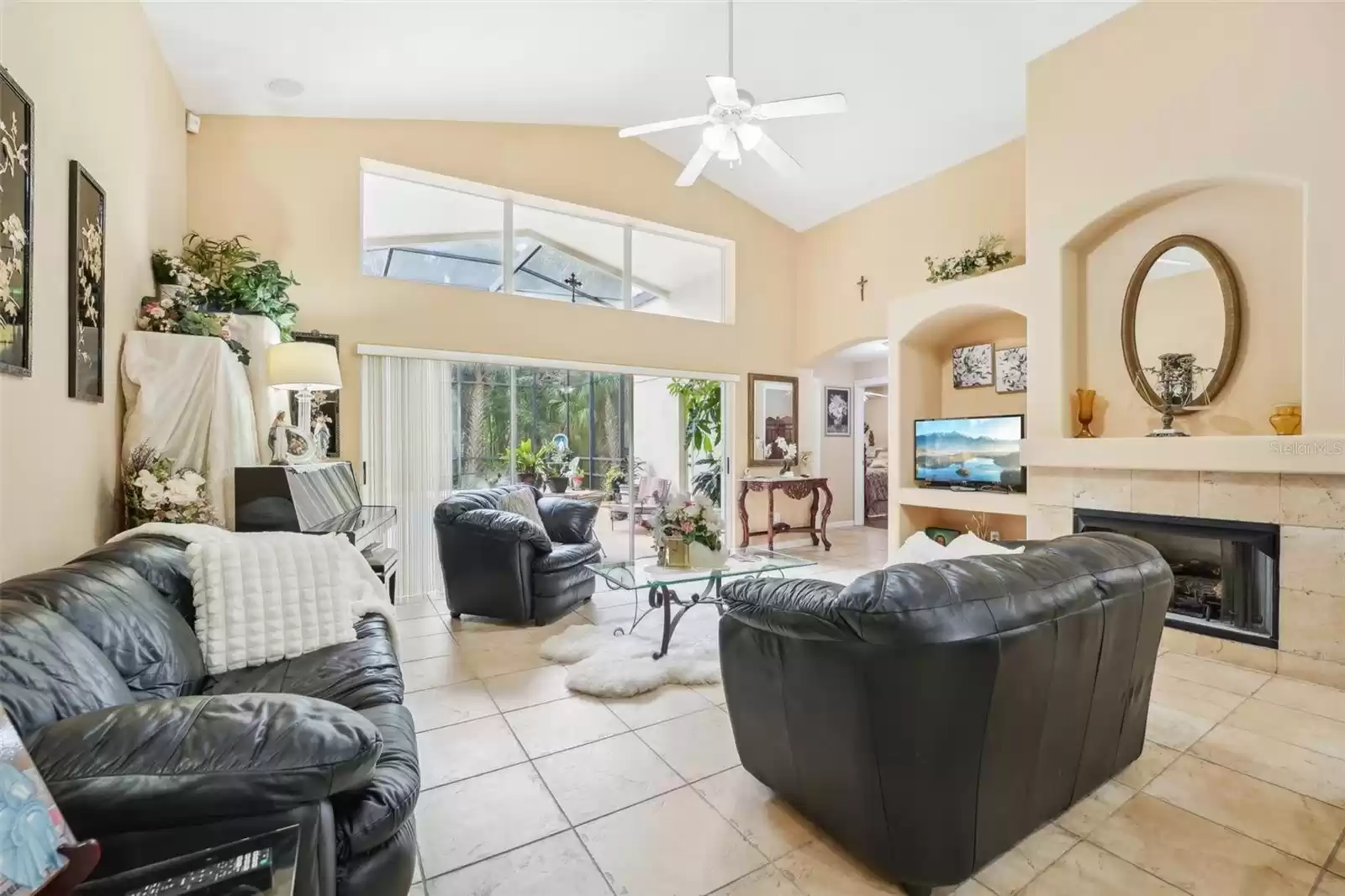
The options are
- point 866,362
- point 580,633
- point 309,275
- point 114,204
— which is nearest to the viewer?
point 114,204

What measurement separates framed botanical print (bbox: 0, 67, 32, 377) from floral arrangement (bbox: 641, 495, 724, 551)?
103 inches

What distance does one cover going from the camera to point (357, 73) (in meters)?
3.71

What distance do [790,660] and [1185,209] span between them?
4063 millimetres

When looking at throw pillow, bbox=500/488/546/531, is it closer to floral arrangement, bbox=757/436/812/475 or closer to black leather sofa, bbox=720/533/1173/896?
black leather sofa, bbox=720/533/1173/896

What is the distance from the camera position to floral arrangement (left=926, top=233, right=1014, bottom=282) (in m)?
4.75

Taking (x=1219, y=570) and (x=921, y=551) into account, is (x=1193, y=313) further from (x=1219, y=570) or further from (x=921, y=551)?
(x=921, y=551)

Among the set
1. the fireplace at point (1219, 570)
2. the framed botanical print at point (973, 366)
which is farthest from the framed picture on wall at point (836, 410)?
the fireplace at point (1219, 570)

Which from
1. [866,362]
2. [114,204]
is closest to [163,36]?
[114,204]

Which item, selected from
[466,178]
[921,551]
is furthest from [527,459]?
[921,551]

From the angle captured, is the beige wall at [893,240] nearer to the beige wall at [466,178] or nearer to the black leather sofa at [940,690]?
Result: the beige wall at [466,178]

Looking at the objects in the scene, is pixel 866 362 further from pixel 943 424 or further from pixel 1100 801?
pixel 1100 801

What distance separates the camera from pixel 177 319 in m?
2.88

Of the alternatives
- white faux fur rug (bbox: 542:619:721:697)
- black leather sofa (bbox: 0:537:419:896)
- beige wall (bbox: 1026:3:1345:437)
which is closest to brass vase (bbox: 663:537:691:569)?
white faux fur rug (bbox: 542:619:721:697)

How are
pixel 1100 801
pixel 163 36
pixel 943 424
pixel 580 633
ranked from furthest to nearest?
pixel 943 424 → pixel 580 633 → pixel 163 36 → pixel 1100 801
